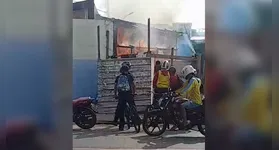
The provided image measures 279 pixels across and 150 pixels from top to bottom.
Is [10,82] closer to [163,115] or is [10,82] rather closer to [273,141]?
[273,141]

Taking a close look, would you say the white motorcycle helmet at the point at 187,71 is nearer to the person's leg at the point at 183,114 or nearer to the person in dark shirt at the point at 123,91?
the person's leg at the point at 183,114

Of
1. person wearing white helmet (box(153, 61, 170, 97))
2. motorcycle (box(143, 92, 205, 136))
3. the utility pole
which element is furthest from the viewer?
the utility pole

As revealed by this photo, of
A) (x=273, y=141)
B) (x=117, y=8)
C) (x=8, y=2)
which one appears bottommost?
(x=273, y=141)

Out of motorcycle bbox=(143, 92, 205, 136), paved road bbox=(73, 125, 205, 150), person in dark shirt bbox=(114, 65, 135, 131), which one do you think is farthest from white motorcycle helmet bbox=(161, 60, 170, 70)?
paved road bbox=(73, 125, 205, 150)

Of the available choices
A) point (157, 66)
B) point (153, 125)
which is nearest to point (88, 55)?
point (157, 66)

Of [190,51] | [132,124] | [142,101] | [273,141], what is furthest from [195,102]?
[273,141]

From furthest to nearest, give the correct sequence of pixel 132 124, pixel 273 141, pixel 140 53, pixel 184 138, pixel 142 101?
pixel 140 53
pixel 142 101
pixel 132 124
pixel 184 138
pixel 273 141

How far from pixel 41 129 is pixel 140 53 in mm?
7650

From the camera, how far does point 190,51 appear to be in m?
9.68

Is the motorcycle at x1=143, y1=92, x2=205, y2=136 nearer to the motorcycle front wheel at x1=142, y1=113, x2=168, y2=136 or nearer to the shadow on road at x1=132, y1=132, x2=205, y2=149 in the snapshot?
the motorcycle front wheel at x1=142, y1=113, x2=168, y2=136

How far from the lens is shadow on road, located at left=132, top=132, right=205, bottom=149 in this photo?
254 inches

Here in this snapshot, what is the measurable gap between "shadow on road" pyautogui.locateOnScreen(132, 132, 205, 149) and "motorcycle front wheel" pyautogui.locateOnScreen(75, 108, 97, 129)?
1119mm

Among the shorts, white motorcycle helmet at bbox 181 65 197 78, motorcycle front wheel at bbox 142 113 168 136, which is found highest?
white motorcycle helmet at bbox 181 65 197 78

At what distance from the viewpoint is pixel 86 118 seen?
25.5 feet
